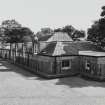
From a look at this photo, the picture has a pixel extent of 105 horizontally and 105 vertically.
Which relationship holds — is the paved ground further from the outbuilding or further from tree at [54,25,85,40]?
tree at [54,25,85,40]

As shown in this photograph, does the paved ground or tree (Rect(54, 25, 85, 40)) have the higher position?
tree (Rect(54, 25, 85, 40))

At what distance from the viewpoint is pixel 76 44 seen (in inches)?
1324

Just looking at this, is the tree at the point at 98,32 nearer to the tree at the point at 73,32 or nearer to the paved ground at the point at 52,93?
the paved ground at the point at 52,93

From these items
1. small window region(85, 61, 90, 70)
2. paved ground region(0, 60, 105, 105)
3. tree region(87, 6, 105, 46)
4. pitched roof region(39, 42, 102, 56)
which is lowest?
paved ground region(0, 60, 105, 105)

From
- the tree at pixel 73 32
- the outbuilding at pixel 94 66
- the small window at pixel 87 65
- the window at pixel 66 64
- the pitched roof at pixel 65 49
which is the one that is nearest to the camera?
the outbuilding at pixel 94 66

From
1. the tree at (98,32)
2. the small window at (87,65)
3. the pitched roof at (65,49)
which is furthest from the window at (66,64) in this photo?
the tree at (98,32)

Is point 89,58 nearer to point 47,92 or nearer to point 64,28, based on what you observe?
point 47,92

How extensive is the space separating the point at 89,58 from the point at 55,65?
527cm

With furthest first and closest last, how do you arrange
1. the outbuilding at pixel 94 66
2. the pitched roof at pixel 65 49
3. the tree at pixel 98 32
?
the tree at pixel 98 32 < the pitched roof at pixel 65 49 < the outbuilding at pixel 94 66

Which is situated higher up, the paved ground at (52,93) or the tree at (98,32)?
the tree at (98,32)

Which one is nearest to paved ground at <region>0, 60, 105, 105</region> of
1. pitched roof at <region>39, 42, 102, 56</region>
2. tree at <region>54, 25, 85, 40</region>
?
pitched roof at <region>39, 42, 102, 56</region>

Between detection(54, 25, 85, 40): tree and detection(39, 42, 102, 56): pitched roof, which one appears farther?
detection(54, 25, 85, 40): tree

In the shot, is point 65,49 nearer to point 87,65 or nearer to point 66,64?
point 66,64

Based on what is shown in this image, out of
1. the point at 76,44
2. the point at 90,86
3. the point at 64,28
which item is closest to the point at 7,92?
the point at 90,86
